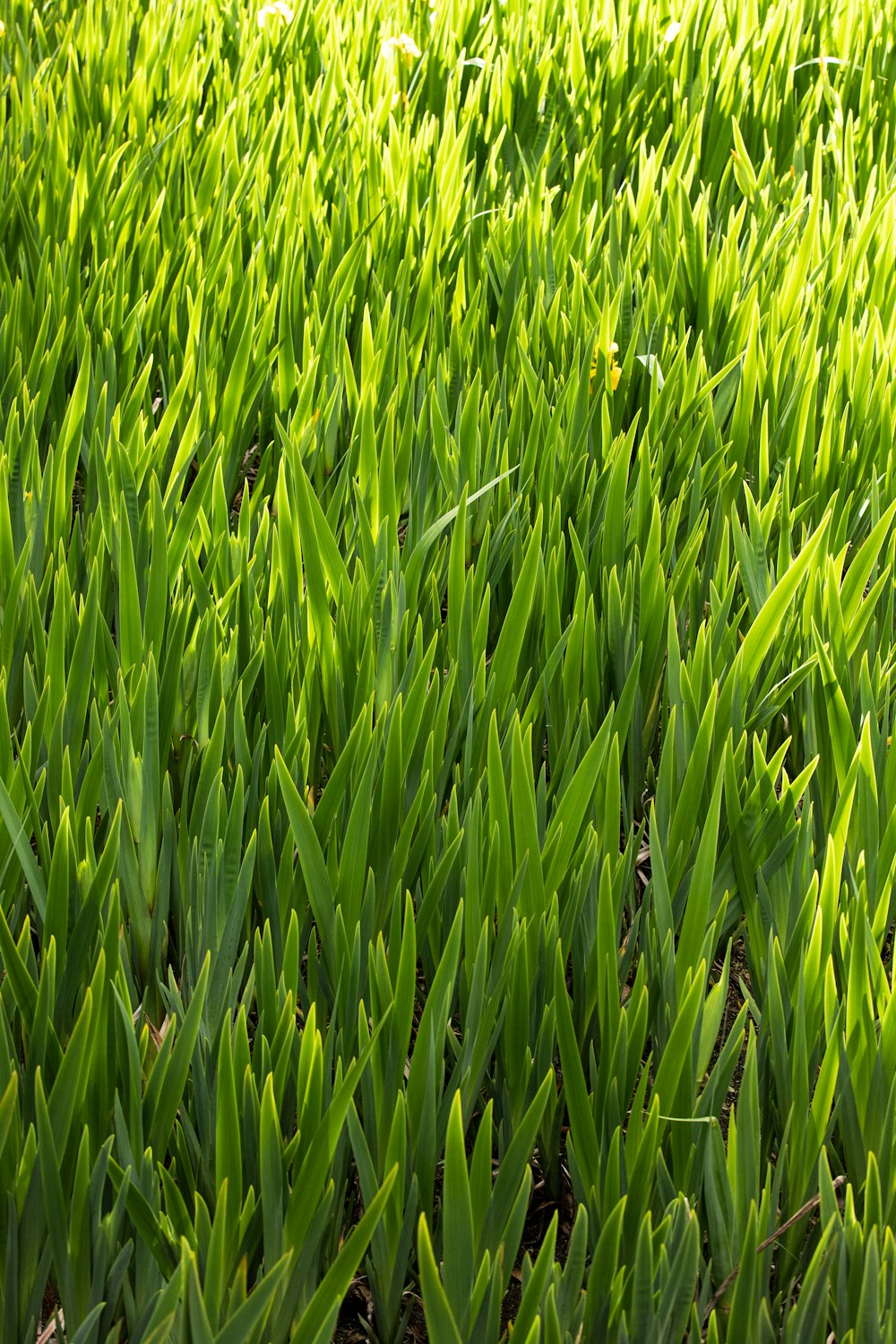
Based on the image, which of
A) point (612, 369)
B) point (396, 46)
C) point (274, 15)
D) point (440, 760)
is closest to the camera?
point (440, 760)

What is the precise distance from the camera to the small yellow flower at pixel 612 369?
4.79ft

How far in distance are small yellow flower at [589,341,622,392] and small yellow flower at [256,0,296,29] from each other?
136cm

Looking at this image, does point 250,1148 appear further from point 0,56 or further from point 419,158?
point 0,56

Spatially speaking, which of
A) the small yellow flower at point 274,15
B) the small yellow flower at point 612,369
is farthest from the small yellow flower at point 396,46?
the small yellow flower at point 612,369

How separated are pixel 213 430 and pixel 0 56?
4.61 ft

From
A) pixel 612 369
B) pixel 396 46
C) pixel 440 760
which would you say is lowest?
pixel 440 760

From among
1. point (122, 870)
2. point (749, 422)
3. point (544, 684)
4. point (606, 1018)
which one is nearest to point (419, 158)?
point (749, 422)

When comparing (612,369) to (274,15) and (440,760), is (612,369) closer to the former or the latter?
(440,760)

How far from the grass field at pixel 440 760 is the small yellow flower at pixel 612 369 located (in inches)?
0.8

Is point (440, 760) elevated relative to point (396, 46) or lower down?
lower down

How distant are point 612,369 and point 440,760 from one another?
72cm

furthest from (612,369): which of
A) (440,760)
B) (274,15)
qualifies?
(274,15)

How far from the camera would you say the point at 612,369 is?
1.47 meters

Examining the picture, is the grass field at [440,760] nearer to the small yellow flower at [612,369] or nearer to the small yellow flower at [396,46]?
the small yellow flower at [612,369]
